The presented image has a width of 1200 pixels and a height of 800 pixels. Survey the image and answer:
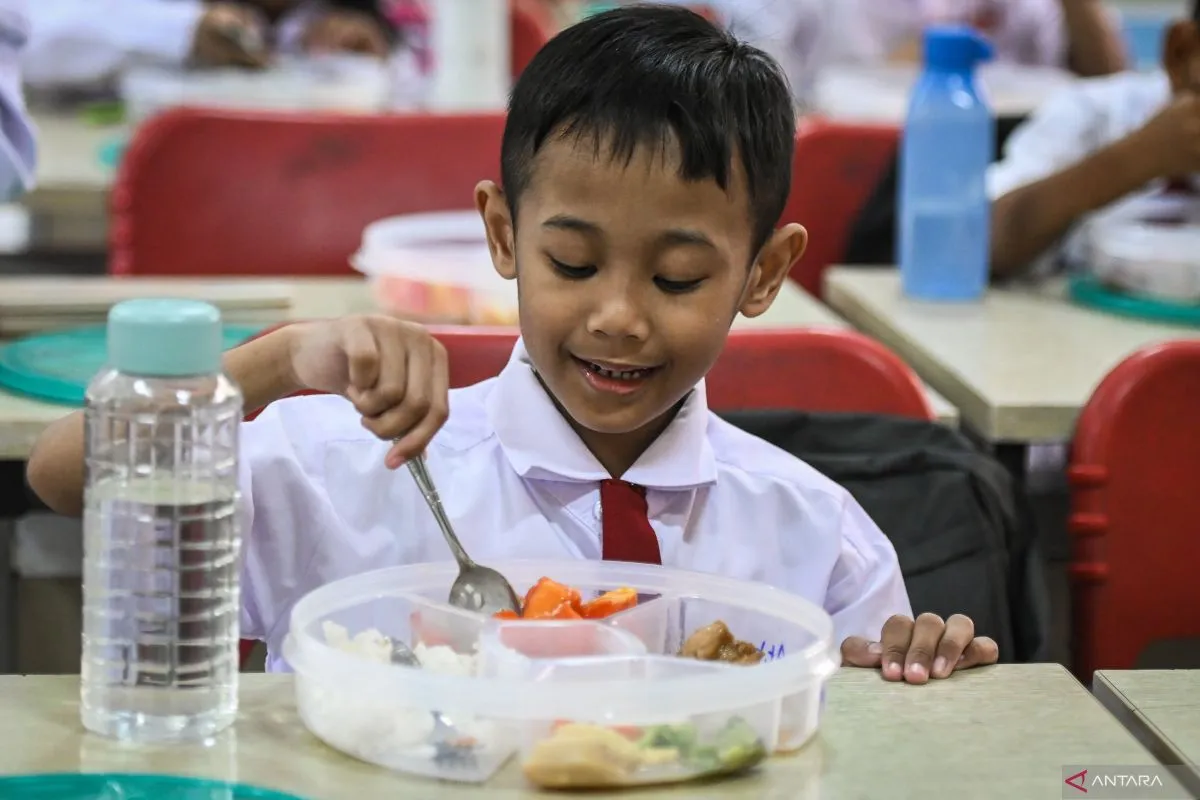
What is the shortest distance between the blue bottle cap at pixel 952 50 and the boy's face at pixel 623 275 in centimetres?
132

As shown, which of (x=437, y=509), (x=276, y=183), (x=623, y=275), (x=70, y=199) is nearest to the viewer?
(x=437, y=509)

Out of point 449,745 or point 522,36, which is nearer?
point 449,745

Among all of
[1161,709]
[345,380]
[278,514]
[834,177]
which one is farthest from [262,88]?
[1161,709]

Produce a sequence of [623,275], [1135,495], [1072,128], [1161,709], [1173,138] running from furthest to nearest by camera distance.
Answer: [1072,128] < [1173,138] < [1135,495] < [623,275] < [1161,709]

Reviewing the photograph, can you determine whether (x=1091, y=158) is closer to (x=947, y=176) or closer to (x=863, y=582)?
(x=947, y=176)

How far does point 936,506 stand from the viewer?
→ 5.45 ft

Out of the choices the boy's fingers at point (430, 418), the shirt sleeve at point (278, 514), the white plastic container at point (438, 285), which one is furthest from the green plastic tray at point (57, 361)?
the boy's fingers at point (430, 418)

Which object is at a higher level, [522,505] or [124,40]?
[124,40]

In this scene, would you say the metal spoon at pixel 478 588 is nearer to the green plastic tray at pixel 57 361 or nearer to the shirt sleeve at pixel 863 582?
the shirt sleeve at pixel 863 582

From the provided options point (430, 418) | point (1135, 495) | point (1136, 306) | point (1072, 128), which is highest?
point (1072, 128)

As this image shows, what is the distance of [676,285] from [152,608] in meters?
0.49

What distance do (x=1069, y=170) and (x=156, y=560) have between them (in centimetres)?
195

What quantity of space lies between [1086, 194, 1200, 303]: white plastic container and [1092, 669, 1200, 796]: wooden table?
1.40m

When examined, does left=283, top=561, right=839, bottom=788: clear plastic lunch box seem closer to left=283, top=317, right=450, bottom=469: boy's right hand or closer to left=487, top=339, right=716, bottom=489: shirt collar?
left=283, top=317, right=450, bottom=469: boy's right hand
